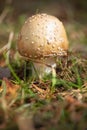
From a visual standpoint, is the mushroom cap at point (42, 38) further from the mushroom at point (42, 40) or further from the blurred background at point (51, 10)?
the blurred background at point (51, 10)

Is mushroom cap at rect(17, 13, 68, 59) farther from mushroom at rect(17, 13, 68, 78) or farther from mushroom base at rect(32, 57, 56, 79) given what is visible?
mushroom base at rect(32, 57, 56, 79)

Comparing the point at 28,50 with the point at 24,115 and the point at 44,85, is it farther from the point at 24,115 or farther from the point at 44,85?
the point at 24,115

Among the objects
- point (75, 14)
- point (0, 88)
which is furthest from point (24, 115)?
point (75, 14)

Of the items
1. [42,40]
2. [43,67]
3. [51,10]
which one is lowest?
[43,67]

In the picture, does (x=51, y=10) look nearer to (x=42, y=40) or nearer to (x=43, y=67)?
(x=43, y=67)

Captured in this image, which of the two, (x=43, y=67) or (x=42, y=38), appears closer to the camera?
(x=42, y=38)

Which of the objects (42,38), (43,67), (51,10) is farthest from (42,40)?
(51,10)

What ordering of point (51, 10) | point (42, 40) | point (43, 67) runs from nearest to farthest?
point (42, 40) → point (43, 67) → point (51, 10)

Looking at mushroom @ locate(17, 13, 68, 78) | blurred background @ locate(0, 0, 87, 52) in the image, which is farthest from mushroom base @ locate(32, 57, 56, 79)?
blurred background @ locate(0, 0, 87, 52)
